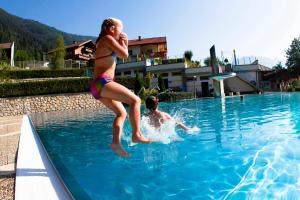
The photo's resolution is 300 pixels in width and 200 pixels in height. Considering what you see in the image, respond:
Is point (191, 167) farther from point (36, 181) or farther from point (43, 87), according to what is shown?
point (43, 87)

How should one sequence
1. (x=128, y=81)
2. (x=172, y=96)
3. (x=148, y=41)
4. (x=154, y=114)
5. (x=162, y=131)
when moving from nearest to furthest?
1. (x=154, y=114)
2. (x=162, y=131)
3. (x=172, y=96)
4. (x=128, y=81)
5. (x=148, y=41)

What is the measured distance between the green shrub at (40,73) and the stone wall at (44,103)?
4278mm

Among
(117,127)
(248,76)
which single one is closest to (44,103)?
(117,127)

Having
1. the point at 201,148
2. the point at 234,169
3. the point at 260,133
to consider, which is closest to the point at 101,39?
the point at 234,169

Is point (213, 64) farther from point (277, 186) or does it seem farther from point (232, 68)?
point (277, 186)

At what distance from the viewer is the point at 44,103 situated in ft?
102

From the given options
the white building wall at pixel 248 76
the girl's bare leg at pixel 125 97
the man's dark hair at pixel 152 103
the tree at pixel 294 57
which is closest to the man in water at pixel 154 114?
the man's dark hair at pixel 152 103

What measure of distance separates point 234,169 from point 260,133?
360cm

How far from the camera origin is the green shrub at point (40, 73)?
1359 inches

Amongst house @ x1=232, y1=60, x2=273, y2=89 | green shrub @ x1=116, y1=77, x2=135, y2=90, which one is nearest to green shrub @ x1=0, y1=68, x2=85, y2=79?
green shrub @ x1=116, y1=77, x2=135, y2=90

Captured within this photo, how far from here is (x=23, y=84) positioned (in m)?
30.1

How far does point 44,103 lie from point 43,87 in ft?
5.51

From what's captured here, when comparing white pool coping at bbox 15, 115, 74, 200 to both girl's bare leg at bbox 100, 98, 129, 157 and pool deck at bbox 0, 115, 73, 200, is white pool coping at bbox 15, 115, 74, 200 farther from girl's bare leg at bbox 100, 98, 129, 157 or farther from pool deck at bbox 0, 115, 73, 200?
girl's bare leg at bbox 100, 98, 129, 157

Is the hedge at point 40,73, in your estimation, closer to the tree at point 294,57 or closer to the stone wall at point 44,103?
the stone wall at point 44,103
